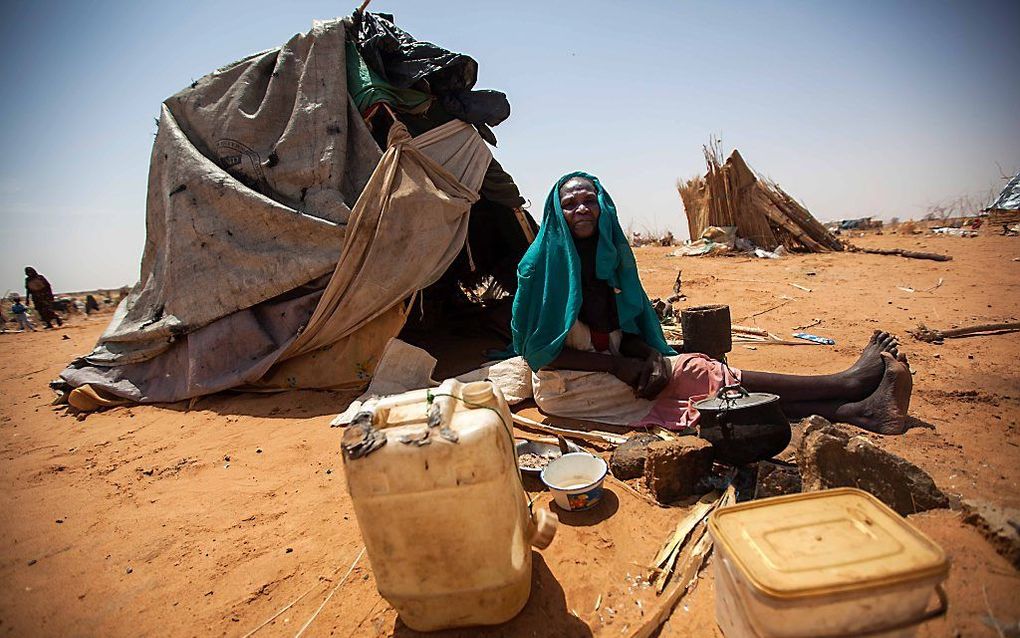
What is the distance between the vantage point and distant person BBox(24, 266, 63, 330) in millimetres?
10328

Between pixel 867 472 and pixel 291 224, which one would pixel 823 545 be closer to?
pixel 867 472

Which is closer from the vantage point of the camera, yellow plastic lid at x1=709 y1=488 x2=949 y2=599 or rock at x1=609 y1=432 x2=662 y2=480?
yellow plastic lid at x1=709 y1=488 x2=949 y2=599

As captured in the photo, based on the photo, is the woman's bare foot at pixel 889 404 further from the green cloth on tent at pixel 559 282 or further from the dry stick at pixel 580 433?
the dry stick at pixel 580 433

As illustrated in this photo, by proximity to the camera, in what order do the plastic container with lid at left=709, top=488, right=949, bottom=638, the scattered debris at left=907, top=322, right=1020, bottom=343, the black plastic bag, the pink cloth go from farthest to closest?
the black plastic bag
the scattered debris at left=907, top=322, right=1020, bottom=343
the pink cloth
the plastic container with lid at left=709, top=488, right=949, bottom=638

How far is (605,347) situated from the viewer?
3.21 metres

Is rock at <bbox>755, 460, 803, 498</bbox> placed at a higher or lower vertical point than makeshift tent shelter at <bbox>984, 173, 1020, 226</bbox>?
lower

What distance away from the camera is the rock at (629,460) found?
2.43 m

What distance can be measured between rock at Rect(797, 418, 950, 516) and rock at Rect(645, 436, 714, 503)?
403 millimetres

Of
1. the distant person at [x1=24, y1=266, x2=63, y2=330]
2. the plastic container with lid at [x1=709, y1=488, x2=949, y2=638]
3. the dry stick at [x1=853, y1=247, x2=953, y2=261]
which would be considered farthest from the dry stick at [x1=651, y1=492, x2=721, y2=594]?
the distant person at [x1=24, y1=266, x2=63, y2=330]

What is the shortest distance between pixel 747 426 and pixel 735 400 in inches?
4.8

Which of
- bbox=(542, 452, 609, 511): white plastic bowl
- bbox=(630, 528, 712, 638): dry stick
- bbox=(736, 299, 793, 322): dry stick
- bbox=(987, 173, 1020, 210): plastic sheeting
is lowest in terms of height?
bbox=(630, 528, 712, 638): dry stick

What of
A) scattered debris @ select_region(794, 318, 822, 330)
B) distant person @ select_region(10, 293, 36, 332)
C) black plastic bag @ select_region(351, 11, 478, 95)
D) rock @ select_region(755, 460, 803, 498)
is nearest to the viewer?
rock @ select_region(755, 460, 803, 498)

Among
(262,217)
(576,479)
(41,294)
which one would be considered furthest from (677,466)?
(41,294)

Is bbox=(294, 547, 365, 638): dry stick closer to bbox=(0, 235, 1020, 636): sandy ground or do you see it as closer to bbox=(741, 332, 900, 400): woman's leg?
bbox=(0, 235, 1020, 636): sandy ground
